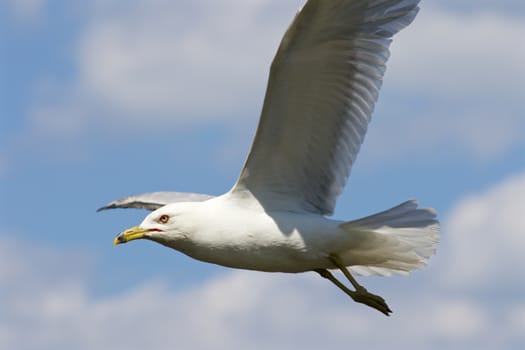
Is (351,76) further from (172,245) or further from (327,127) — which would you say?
(172,245)

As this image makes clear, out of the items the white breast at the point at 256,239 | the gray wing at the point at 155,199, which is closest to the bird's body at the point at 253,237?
the white breast at the point at 256,239

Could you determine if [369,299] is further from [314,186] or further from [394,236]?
[314,186]

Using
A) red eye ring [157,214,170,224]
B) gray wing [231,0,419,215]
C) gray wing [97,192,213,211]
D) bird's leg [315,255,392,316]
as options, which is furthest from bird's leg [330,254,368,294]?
gray wing [97,192,213,211]

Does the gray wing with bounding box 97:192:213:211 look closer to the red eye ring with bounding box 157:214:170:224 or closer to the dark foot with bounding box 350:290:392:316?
the red eye ring with bounding box 157:214:170:224

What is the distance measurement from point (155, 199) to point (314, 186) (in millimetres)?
2432

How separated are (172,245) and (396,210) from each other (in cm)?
207

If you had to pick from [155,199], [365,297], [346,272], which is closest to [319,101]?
[346,272]

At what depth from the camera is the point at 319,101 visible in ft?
43.5

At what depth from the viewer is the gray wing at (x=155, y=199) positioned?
603 inches

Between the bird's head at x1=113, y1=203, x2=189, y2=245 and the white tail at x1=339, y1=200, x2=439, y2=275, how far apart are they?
4.92 ft

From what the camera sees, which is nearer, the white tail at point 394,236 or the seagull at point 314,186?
the seagull at point 314,186

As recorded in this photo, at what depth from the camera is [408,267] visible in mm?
13719

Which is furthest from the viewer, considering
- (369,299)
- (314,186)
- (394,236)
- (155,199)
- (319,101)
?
(155,199)

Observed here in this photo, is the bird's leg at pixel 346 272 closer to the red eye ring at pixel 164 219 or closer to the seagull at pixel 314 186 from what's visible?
the seagull at pixel 314 186
